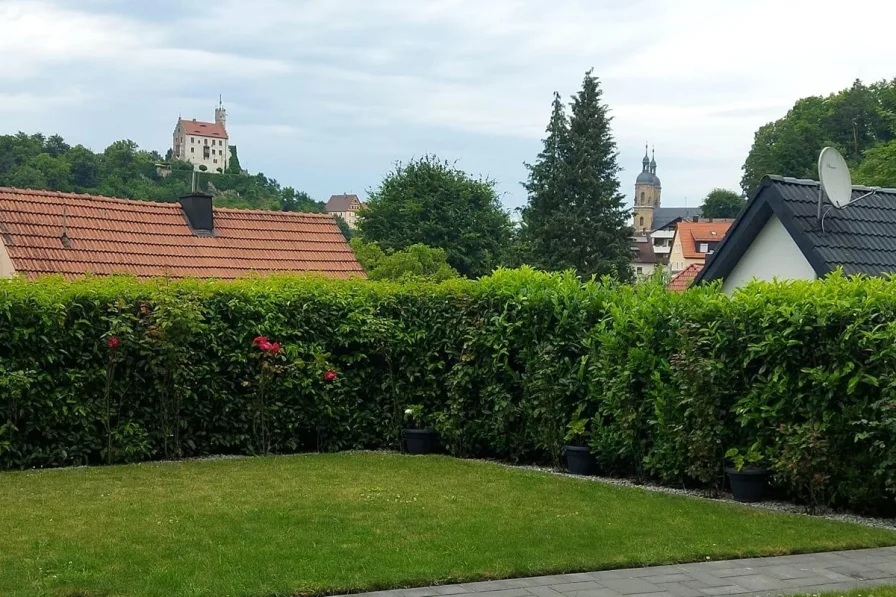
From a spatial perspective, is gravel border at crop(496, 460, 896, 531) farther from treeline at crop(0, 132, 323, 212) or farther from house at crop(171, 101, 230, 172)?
house at crop(171, 101, 230, 172)

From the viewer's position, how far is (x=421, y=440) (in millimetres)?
13156

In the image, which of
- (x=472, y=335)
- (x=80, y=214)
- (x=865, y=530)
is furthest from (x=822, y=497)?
(x=80, y=214)

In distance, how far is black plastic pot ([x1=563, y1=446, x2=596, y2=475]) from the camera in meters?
11.3

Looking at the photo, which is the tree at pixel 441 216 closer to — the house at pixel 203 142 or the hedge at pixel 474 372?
the hedge at pixel 474 372

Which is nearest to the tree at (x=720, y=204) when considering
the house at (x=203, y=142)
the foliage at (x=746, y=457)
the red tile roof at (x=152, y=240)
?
the house at (x=203, y=142)

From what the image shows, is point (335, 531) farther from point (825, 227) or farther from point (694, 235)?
point (694, 235)

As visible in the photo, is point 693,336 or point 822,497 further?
point 693,336

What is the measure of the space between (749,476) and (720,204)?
119385mm

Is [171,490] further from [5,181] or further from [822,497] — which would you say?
[5,181]

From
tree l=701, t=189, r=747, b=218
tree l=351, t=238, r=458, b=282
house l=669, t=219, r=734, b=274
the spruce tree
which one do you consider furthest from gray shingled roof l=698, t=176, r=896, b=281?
tree l=701, t=189, r=747, b=218

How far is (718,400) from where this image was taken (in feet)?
31.6

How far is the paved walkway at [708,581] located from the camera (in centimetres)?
579

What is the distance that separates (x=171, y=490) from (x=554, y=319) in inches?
194

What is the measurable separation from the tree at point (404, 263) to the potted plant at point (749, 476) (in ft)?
76.2
